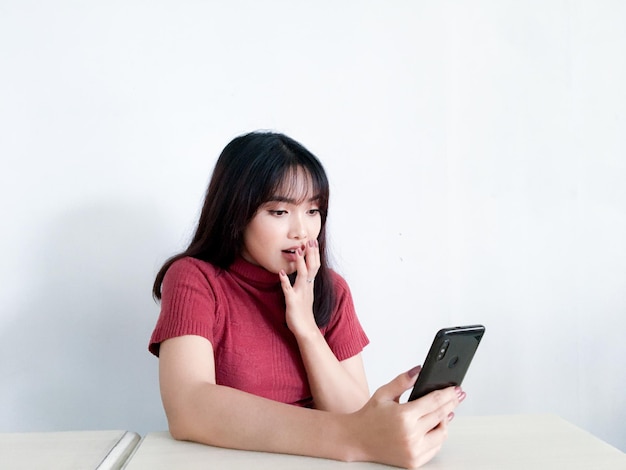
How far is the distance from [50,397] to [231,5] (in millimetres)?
977

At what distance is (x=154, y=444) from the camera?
3.07 feet

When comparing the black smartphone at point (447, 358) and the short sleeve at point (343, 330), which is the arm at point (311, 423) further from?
the short sleeve at point (343, 330)

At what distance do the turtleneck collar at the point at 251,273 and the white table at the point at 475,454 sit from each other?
12.7 inches

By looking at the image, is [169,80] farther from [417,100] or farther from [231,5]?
[417,100]

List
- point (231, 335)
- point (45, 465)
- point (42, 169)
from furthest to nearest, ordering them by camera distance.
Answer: point (42, 169) < point (231, 335) < point (45, 465)

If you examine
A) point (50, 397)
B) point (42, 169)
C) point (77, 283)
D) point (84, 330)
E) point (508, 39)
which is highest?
point (508, 39)

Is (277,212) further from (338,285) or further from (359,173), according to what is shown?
(359,173)

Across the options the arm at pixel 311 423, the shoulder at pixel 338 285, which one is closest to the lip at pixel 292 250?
the shoulder at pixel 338 285

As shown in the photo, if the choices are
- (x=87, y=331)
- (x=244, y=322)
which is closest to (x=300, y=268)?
(x=244, y=322)

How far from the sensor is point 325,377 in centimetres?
115

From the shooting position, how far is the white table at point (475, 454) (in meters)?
0.82

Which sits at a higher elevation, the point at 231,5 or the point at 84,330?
the point at 231,5

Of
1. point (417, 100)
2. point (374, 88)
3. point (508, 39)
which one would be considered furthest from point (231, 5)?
point (508, 39)

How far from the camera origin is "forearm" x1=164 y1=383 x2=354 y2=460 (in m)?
0.86
